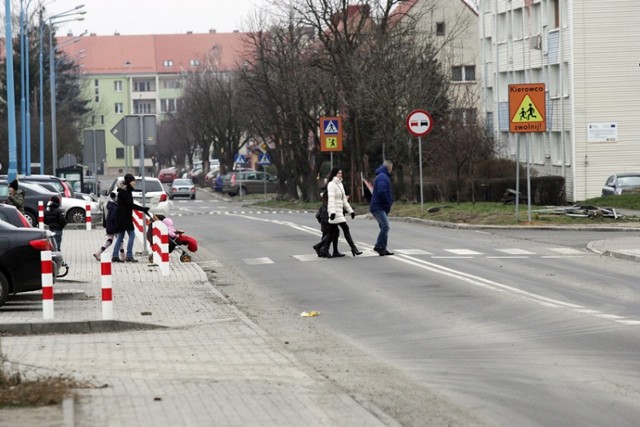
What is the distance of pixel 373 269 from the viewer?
69.1ft

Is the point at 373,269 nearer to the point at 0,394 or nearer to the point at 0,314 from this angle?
the point at 0,314

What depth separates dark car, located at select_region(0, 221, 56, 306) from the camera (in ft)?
52.0

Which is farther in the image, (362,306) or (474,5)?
(474,5)

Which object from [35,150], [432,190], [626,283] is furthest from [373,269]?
[35,150]

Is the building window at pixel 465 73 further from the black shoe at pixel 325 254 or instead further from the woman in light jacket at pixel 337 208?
the black shoe at pixel 325 254

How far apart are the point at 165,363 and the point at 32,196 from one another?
88.8 ft

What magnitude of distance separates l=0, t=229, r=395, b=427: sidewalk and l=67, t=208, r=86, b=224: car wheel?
71.1 ft

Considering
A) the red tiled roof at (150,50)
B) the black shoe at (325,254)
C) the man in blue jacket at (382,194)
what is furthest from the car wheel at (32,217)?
the red tiled roof at (150,50)

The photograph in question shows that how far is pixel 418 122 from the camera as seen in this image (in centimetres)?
3619

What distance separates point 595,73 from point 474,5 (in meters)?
27.3

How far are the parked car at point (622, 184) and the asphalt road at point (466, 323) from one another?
1963 centimetres

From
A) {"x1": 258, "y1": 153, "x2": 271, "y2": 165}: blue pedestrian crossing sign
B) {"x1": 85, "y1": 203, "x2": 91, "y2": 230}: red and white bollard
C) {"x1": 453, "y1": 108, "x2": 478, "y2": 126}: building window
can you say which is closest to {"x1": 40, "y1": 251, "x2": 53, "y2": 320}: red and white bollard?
{"x1": 85, "y1": 203, "x2": 91, "y2": 230}: red and white bollard

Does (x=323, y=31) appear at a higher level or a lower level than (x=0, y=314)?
higher

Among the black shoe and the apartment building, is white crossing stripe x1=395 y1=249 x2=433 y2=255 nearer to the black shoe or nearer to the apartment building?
the black shoe
